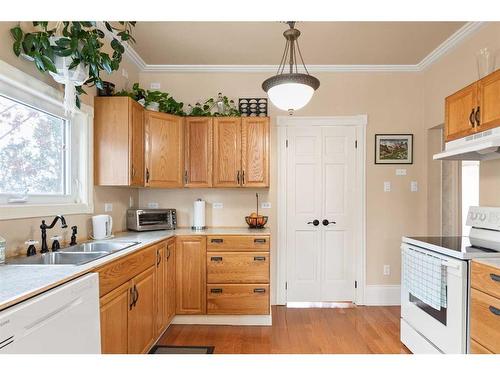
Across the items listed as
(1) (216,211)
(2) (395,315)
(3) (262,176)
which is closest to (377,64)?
(3) (262,176)

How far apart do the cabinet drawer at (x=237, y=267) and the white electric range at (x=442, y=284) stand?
4.00 feet

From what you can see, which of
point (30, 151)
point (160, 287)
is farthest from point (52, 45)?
point (160, 287)

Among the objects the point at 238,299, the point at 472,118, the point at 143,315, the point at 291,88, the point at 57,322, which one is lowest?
the point at 238,299

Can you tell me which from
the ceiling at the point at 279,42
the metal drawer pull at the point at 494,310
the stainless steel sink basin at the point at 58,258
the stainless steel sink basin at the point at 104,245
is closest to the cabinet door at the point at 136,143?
the stainless steel sink basin at the point at 104,245

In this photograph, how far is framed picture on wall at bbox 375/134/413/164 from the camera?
3.44 m

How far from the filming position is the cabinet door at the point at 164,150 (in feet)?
9.72

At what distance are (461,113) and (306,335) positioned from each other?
2.22 m

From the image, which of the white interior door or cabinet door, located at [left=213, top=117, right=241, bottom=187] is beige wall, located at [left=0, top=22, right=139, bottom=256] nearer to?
cabinet door, located at [left=213, top=117, right=241, bottom=187]

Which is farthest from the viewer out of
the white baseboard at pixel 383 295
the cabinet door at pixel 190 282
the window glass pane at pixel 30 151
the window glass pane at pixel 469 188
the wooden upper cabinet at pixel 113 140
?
the window glass pane at pixel 469 188

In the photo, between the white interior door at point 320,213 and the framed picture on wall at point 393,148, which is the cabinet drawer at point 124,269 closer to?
the white interior door at point 320,213

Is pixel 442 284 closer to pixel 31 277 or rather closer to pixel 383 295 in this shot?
pixel 383 295

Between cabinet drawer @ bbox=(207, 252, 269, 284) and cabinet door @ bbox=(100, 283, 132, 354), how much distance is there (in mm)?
1029

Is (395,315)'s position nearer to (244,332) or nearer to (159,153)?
(244,332)

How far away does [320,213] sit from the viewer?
3.46m
